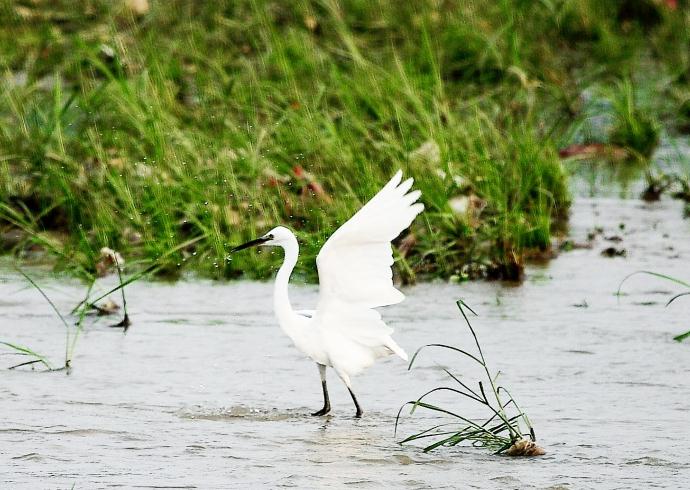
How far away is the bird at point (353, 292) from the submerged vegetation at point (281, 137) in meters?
2.47

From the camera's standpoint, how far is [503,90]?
12.9 m

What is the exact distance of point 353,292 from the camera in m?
6.39

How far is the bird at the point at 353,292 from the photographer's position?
6.15 m

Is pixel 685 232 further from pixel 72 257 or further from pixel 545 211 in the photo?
pixel 72 257

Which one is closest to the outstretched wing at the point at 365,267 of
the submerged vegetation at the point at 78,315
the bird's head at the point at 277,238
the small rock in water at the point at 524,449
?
the bird's head at the point at 277,238

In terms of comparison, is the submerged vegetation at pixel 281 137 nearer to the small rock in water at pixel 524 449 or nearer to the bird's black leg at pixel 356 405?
the bird's black leg at pixel 356 405

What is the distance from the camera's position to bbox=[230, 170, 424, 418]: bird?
6.15m

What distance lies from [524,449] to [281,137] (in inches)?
194

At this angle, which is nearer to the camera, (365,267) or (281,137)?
(365,267)

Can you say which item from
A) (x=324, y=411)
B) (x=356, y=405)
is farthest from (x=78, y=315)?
(x=356, y=405)

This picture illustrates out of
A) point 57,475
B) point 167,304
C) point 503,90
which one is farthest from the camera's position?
point 503,90

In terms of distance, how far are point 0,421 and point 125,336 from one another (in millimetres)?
1725

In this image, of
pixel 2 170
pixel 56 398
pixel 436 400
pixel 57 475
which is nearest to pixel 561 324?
pixel 436 400

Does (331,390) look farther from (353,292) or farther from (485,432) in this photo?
(485,432)
